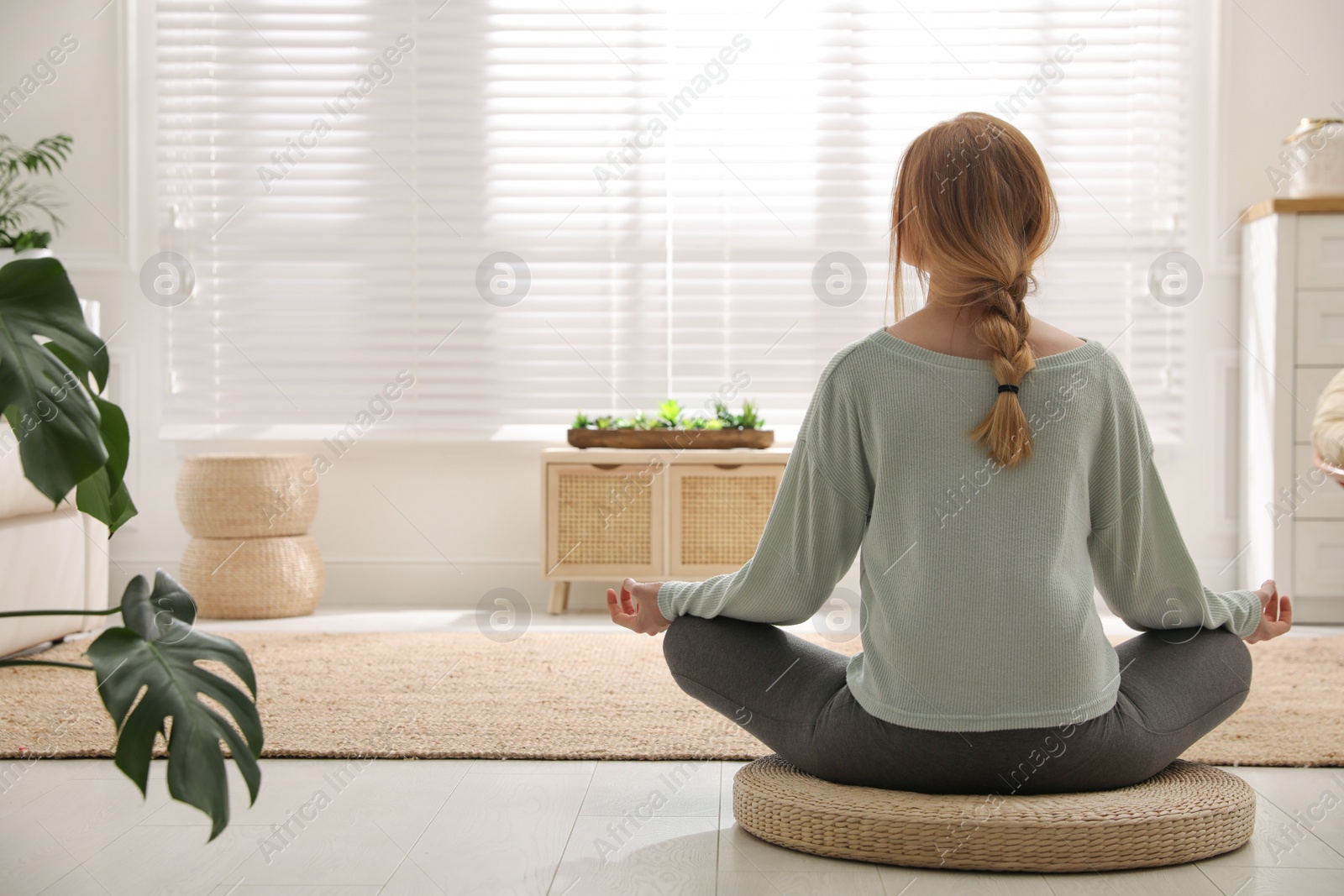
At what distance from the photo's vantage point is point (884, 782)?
1.36 metres

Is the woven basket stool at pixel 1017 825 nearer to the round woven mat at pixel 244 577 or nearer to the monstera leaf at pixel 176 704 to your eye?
the monstera leaf at pixel 176 704

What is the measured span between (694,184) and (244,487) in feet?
5.60

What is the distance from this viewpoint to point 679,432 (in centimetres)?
341

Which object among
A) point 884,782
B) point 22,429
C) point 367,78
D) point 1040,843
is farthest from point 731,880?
point 367,78

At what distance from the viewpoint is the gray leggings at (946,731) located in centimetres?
128

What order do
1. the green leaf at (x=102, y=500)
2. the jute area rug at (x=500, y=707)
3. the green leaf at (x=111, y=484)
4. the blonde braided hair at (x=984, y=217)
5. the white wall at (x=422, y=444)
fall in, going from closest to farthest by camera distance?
1. the green leaf at (x=111, y=484)
2. the green leaf at (x=102, y=500)
3. the blonde braided hair at (x=984, y=217)
4. the jute area rug at (x=500, y=707)
5. the white wall at (x=422, y=444)

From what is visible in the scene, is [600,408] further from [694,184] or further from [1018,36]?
[1018,36]

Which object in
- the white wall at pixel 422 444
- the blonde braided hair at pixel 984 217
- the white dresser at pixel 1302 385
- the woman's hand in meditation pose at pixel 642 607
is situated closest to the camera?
the blonde braided hair at pixel 984 217

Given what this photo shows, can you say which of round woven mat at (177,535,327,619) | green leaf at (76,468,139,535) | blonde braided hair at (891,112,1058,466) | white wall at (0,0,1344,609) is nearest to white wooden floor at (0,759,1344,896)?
green leaf at (76,468,139,535)

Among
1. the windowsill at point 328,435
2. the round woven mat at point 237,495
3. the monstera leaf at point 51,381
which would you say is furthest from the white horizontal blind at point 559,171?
the monstera leaf at point 51,381

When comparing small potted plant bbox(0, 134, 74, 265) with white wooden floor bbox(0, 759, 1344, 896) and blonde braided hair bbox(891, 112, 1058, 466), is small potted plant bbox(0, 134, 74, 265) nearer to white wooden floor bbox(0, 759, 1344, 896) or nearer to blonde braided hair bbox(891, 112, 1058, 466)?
white wooden floor bbox(0, 759, 1344, 896)

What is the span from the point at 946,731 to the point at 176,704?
793 mm

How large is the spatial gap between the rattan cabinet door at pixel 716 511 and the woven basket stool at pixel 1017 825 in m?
1.98

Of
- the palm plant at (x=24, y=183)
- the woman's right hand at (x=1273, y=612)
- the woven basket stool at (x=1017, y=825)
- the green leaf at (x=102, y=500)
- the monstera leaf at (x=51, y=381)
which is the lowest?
the woven basket stool at (x=1017, y=825)
